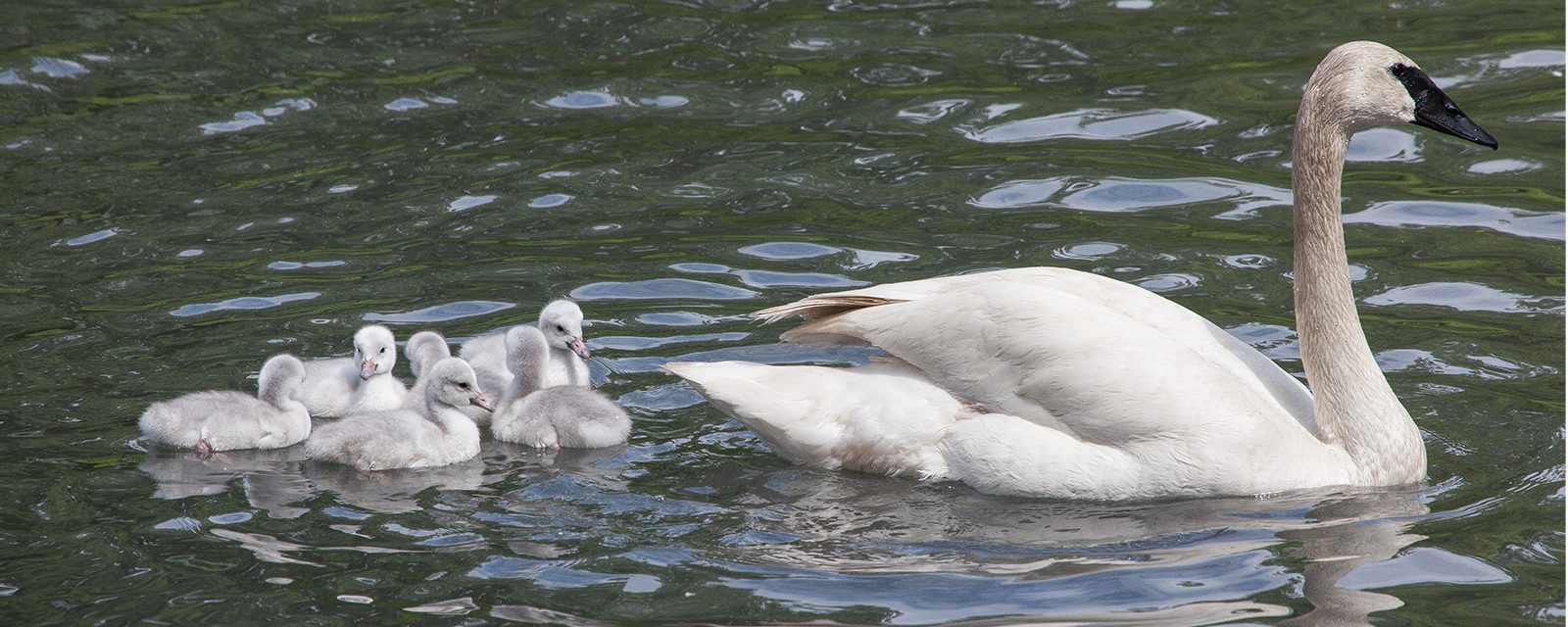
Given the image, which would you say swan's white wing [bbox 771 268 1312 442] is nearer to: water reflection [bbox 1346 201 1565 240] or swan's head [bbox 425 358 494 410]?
swan's head [bbox 425 358 494 410]

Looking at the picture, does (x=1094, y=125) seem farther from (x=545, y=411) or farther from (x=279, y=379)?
(x=279, y=379)

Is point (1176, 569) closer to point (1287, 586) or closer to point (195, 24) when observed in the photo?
point (1287, 586)

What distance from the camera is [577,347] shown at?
8281 mm

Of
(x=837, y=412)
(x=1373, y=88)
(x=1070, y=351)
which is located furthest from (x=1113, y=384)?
(x=1373, y=88)

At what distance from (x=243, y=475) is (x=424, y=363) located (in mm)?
1119

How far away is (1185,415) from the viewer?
273 inches

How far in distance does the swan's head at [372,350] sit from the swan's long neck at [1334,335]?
12.3ft

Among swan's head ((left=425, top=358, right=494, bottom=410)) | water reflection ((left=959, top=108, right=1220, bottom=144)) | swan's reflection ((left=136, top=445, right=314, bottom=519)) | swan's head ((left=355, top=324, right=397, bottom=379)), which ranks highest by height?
water reflection ((left=959, top=108, right=1220, bottom=144))

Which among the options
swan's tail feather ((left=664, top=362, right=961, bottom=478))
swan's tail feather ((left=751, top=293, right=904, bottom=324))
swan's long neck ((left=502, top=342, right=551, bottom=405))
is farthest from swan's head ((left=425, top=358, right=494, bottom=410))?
swan's tail feather ((left=751, top=293, right=904, bottom=324))

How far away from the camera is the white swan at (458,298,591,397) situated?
8.27m

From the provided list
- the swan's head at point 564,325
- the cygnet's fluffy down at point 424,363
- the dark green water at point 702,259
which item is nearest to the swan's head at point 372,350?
the cygnet's fluffy down at point 424,363

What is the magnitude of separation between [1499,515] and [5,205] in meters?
8.27

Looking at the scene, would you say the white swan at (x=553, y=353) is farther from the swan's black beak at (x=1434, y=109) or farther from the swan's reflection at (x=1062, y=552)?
the swan's black beak at (x=1434, y=109)

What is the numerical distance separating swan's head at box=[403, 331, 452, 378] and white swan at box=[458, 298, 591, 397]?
0.60ft
